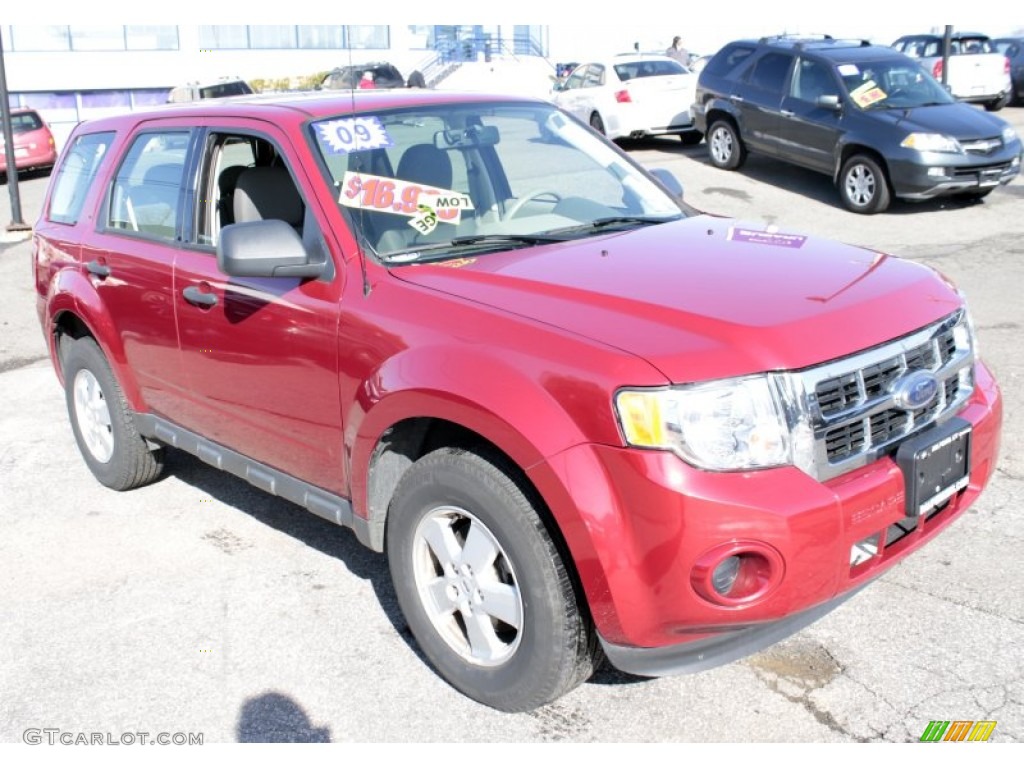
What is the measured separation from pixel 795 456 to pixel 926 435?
22.6 inches

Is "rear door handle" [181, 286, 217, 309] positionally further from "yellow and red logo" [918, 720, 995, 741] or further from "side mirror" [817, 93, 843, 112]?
"side mirror" [817, 93, 843, 112]

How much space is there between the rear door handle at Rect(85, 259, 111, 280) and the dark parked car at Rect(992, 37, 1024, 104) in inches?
860

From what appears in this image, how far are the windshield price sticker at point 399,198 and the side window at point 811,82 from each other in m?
10.2

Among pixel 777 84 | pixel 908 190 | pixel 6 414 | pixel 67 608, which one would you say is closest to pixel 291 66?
pixel 777 84

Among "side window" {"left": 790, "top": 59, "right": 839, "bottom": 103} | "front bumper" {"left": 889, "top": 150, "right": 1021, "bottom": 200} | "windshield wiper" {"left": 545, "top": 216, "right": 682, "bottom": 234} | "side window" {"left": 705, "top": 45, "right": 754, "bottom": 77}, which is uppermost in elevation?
"side window" {"left": 705, "top": 45, "right": 754, "bottom": 77}

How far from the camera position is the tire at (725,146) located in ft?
49.8

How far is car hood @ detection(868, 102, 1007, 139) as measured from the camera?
1202 cm

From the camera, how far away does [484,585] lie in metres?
3.29

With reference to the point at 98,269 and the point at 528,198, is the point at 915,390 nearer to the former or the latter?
the point at 528,198

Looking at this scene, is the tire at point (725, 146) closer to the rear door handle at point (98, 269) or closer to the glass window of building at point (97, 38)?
the rear door handle at point (98, 269)

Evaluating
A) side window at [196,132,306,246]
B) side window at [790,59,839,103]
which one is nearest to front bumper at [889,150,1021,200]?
side window at [790,59,839,103]

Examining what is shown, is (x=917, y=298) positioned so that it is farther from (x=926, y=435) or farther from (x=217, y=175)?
(x=217, y=175)

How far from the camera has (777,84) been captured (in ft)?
45.8

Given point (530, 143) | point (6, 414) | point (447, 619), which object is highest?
point (530, 143)
